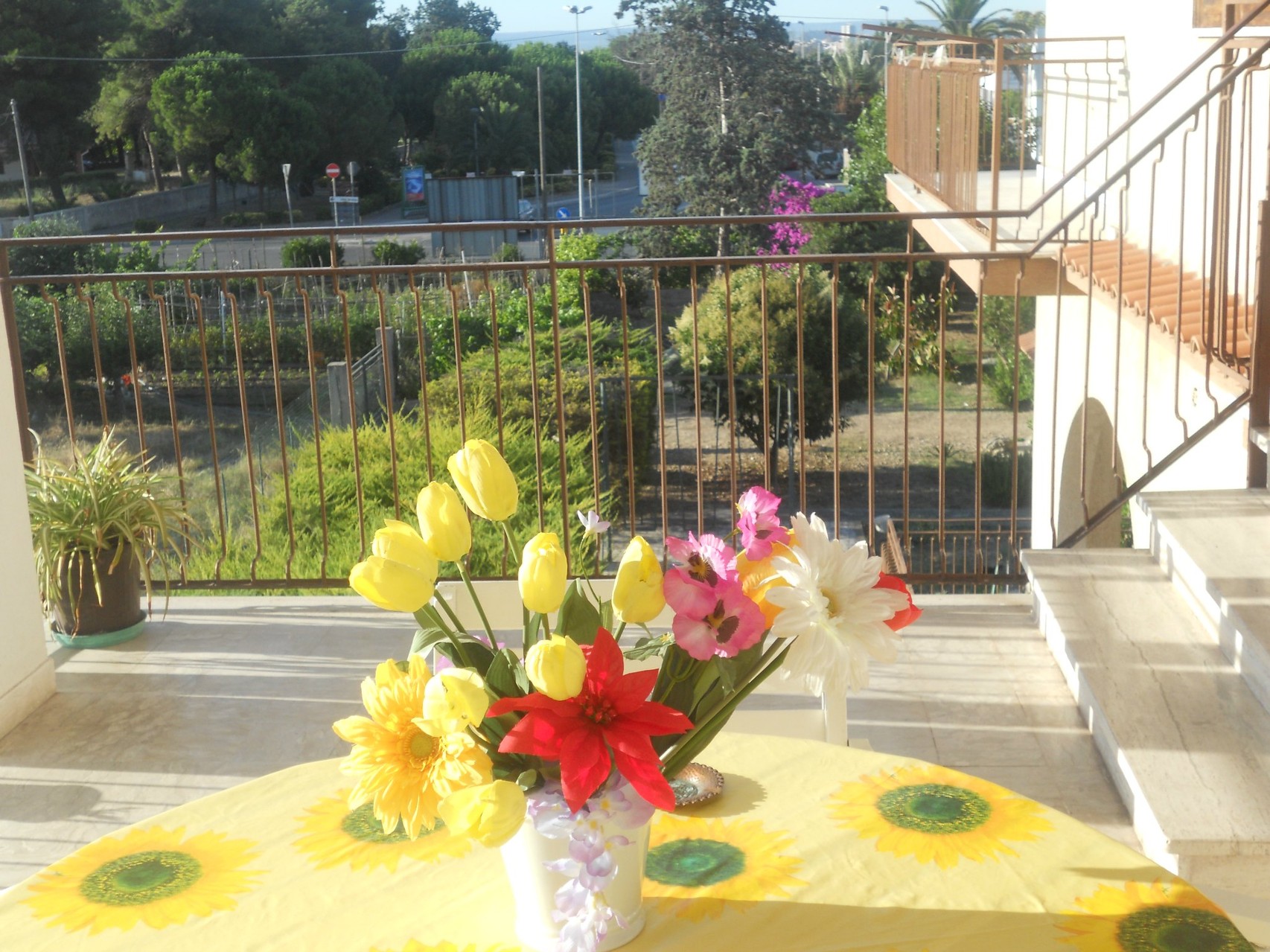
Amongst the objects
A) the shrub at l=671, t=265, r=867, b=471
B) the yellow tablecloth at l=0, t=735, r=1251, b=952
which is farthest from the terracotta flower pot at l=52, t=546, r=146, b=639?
the shrub at l=671, t=265, r=867, b=471

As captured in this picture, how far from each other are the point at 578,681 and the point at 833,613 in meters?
0.24

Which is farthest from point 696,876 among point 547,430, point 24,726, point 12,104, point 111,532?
point 12,104

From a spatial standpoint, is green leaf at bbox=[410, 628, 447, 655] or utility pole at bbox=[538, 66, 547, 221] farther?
utility pole at bbox=[538, 66, 547, 221]

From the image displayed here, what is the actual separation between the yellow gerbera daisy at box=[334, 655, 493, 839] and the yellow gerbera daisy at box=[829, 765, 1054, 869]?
22.0 inches

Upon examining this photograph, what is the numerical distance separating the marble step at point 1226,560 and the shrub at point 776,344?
12.1 meters

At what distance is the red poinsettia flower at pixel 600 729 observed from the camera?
1010 mm

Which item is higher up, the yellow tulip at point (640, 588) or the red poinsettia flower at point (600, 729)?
the yellow tulip at point (640, 588)

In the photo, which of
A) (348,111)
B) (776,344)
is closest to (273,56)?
(348,111)

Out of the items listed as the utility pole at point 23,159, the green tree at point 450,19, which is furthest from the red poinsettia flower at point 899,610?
the green tree at point 450,19

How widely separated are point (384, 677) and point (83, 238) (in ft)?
9.39

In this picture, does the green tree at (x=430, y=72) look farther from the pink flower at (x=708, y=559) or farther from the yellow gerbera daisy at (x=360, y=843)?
the pink flower at (x=708, y=559)

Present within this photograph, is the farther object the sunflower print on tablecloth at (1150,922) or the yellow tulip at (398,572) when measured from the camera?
the sunflower print on tablecloth at (1150,922)

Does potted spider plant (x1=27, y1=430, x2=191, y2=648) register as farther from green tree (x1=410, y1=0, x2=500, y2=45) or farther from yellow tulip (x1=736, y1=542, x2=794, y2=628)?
green tree (x1=410, y1=0, x2=500, y2=45)

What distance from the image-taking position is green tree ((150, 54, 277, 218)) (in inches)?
1676
